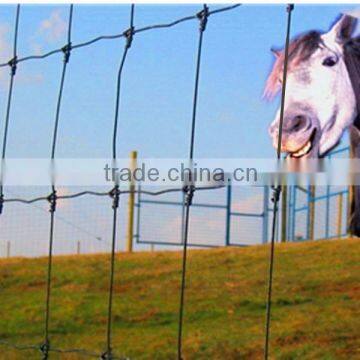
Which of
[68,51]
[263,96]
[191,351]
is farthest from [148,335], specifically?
[68,51]

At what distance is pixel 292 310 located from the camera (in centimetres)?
486

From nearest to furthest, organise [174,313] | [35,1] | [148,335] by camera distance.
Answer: [35,1] → [148,335] → [174,313]

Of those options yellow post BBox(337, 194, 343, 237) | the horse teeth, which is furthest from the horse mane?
yellow post BBox(337, 194, 343, 237)

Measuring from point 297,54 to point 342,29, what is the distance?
0.76 feet

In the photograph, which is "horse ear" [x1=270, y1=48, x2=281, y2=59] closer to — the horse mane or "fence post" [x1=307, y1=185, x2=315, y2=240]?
the horse mane

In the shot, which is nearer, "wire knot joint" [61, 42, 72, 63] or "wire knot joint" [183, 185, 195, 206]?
"wire knot joint" [183, 185, 195, 206]

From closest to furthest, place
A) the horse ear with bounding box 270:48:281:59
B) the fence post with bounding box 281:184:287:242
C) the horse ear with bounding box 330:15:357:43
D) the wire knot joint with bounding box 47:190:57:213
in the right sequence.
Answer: the wire knot joint with bounding box 47:190:57:213, the horse ear with bounding box 330:15:357:43, the horse ear with bounding box 270:48:281:59, the fence post with bounding box 281:184:287:242

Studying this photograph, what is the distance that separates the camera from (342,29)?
194 inches

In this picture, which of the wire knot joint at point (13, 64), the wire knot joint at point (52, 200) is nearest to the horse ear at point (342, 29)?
the wire knot joint at point (13, 64)

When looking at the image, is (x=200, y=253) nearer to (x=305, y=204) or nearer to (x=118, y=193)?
(x=305, y=204)

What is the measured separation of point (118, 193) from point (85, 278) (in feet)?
13.2

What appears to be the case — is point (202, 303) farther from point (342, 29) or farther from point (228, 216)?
point (342, 29)

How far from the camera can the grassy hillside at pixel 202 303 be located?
4398mm

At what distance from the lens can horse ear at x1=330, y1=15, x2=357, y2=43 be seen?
4887mm
